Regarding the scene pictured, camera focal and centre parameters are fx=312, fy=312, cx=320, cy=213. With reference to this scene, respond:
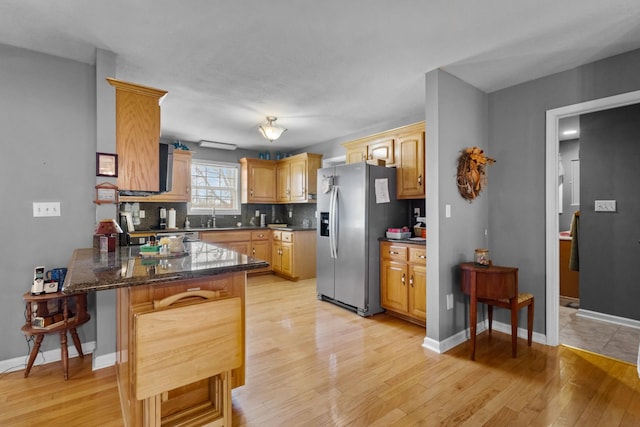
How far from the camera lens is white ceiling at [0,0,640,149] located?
1.94m

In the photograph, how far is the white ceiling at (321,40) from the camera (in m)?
1.94

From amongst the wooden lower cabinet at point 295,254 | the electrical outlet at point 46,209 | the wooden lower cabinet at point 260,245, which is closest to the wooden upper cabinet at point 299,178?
the wooden lower cabinet at point 295,254

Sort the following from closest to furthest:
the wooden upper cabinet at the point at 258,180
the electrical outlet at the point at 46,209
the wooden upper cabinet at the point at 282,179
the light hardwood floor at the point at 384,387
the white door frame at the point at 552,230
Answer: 1. the light hardwood floor at the point at 384,387
2. the electrical outlet at the point at 46,209
3. the white door frame at the point at 552,230
4. the wooden upper cabinet at the point at 282,179
5. the wooden upper cabinet at the point at 258,180

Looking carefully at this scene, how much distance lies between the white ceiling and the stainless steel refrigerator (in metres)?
0.95

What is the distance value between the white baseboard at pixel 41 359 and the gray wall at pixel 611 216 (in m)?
5.10

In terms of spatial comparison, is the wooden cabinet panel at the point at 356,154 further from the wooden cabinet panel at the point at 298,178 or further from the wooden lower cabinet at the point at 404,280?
the wooden lower cabinet at the point at 404,280

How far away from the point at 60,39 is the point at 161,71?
71 centimetres

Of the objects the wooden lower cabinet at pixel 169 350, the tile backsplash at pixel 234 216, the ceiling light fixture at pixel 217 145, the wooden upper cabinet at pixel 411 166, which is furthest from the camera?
the ceiling light fixture at pixel 217 145

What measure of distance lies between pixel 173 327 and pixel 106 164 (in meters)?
1.68

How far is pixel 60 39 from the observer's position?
2.28 metres

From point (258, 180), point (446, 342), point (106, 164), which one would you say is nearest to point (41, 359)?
point (106, 164)

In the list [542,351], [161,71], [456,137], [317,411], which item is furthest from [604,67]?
[161,71]

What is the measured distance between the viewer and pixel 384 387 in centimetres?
216

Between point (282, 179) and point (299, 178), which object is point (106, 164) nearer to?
point (299, 178)
